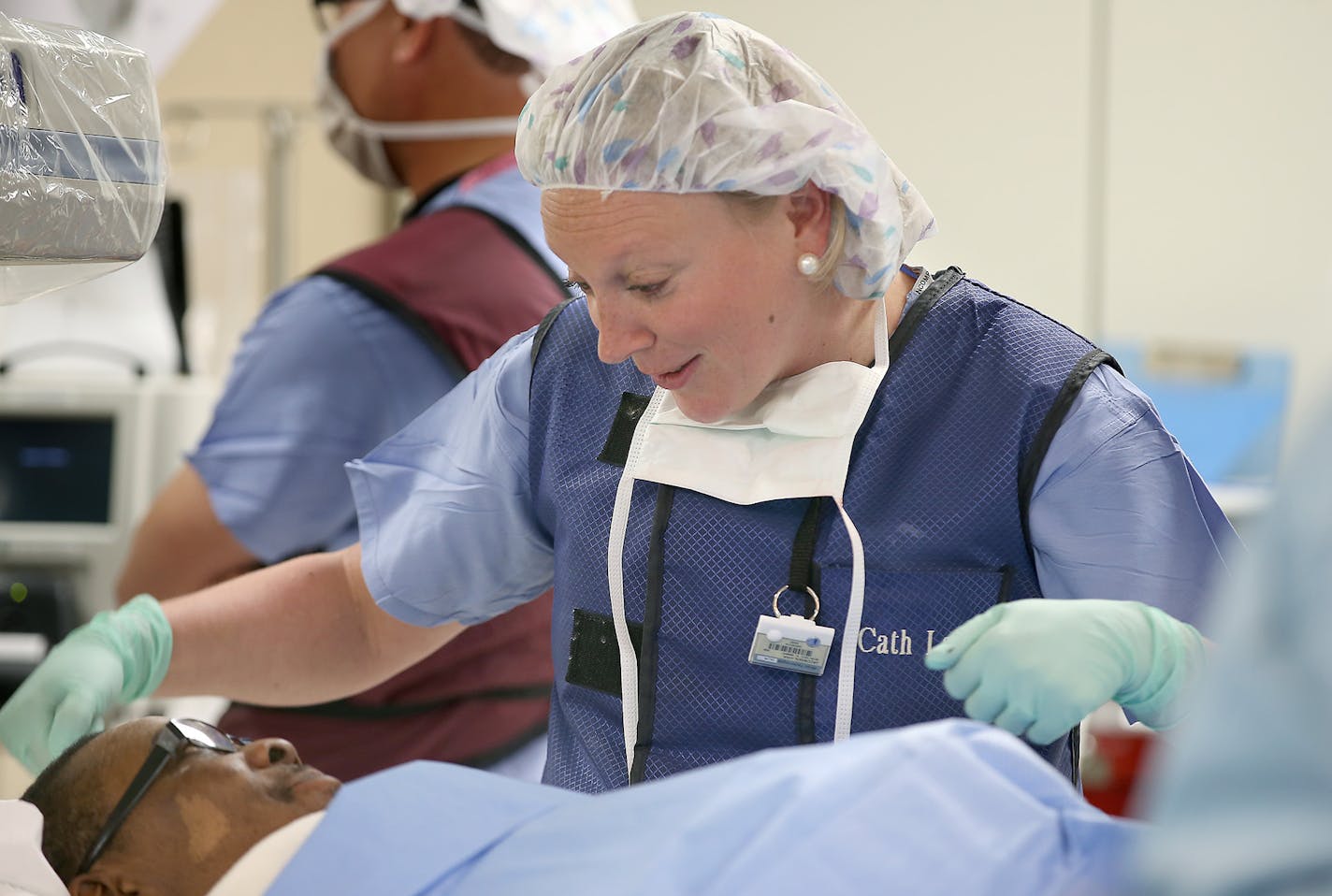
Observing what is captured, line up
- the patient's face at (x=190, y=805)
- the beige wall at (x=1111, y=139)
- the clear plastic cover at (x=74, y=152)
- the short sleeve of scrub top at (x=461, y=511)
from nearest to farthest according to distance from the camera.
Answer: the clear plastic cover at (x=74, y=152)
the patient's face at (x=190, y=805)
the short sleeve of scrub top at (x=461, y=511)
the beige wall at (x=1111, y=139)

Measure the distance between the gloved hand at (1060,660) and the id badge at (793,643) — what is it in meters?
0.13

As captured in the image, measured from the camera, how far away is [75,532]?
2.95m

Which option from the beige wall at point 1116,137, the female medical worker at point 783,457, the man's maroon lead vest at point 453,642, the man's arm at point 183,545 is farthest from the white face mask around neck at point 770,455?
the beige wall at point 1116,137

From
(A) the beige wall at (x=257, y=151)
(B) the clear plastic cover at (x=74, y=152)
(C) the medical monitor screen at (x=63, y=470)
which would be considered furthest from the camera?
(A) the beige wall at (x=257, y=151)

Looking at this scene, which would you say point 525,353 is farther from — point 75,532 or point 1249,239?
point 1249,239

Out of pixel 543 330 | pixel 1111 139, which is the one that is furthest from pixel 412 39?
pixel 1111 139

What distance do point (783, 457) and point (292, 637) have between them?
1.87 feet

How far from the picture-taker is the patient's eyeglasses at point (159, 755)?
111 centimetres

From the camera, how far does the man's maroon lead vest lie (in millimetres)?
1734

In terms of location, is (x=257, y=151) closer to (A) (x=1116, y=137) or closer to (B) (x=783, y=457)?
(A) (x=1116, y=137)

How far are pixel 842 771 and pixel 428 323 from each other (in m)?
1.06

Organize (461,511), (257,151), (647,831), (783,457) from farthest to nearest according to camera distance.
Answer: (257,151) → (461,511) → (783,457) → (647,831)

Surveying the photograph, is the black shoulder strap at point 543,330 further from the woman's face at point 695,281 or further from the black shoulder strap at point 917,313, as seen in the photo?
the black shoulder strap at point 917,313

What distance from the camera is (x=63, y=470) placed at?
299 centimetres
